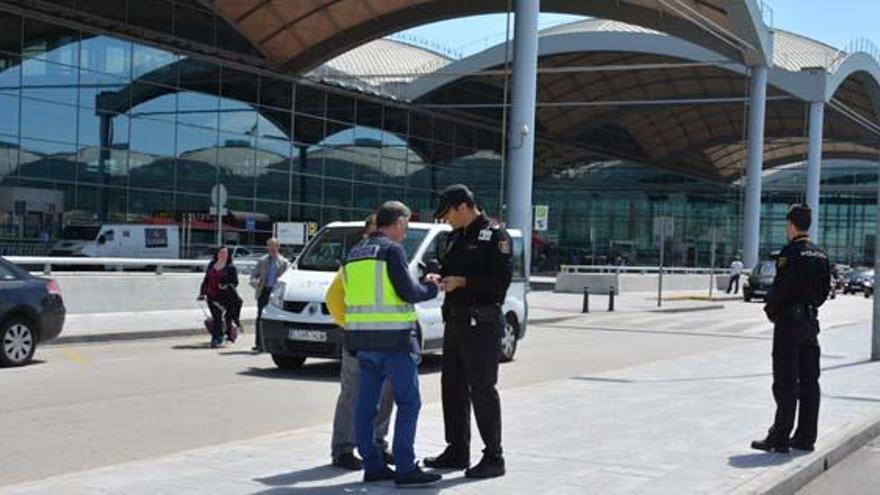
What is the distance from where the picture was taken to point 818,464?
8141mm

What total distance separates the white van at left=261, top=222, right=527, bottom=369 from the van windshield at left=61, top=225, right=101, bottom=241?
23.1 m

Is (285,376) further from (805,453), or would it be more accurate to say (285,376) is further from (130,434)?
(805,453)

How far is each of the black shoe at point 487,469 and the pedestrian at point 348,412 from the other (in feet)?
1.90

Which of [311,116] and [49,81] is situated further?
[311,116]

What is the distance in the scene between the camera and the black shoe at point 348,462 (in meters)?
7.05

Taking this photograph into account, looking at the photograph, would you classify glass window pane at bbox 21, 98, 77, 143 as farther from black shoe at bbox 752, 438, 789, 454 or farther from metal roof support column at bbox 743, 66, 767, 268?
metal roof support column at bbox 743, 66, 767, 268

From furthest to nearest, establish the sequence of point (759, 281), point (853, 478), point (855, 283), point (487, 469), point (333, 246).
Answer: point (855, 283) → point (759, 281) → point (333, 246) → point (853, 478) → point (487, 469)

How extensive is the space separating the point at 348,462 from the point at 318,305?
6173 millimetres

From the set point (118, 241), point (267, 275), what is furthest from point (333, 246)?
point (118, 241)

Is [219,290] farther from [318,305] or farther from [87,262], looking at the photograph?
[87,262]

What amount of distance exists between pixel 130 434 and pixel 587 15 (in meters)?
34.6

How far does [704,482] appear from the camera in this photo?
686 centimetres

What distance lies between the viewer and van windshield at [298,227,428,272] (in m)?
14.0

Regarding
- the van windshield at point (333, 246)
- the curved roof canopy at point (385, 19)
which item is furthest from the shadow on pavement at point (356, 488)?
the curved roof canopy at point (385, 19)
